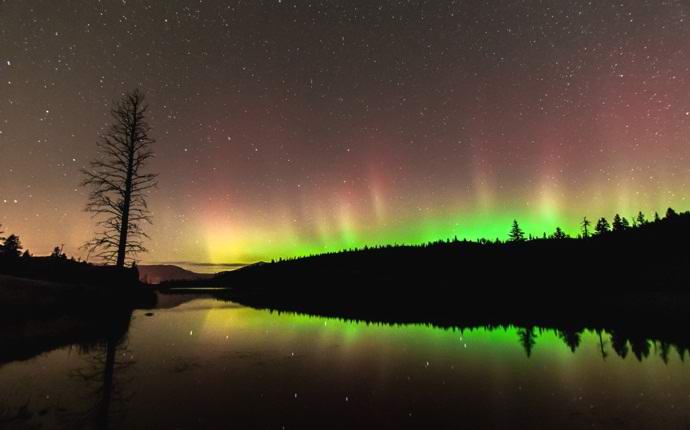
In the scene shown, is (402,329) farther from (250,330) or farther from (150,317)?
(150,317)

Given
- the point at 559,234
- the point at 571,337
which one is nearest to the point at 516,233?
the point at 559,234

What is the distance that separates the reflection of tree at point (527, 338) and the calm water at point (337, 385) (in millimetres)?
238

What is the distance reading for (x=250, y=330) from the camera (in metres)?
18.5

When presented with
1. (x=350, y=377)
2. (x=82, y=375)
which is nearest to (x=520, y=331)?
(x=350, y=377)

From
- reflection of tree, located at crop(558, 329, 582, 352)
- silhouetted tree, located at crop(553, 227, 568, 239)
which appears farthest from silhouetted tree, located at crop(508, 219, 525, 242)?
reflection of tree, located at crop(558, 329, 582, 352)

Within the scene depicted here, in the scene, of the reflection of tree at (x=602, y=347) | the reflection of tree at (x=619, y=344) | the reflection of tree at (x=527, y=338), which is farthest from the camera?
the reflection of tree at (x=527, y=338)

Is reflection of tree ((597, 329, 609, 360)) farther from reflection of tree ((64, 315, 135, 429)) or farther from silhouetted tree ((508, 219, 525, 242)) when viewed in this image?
silhouetted tree ((508, 219, 525, 242))

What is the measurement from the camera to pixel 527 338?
1747 cm

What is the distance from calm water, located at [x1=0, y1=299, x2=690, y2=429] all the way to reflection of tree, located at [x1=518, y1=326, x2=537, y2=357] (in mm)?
238

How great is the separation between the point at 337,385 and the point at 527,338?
40.3 feet

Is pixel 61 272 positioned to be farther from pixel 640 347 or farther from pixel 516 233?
pixel 516 233

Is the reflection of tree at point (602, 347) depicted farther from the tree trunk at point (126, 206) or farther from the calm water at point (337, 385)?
the tree trunk at point (126, 206)

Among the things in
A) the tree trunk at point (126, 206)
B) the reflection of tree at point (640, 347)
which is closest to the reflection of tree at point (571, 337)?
the reflection of tree at point (640, 347)

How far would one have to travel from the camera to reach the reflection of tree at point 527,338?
14.9 meters
